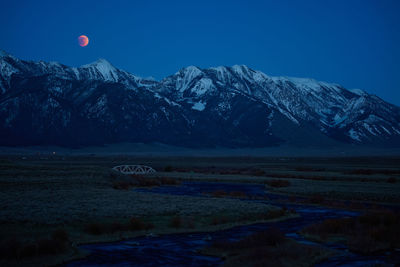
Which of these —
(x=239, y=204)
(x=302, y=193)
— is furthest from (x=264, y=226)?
(x=302, y=193)

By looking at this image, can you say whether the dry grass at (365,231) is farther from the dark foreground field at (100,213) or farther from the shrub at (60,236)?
the shrub at (60,236)

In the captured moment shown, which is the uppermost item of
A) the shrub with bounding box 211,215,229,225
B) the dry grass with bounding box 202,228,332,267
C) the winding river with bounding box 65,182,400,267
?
the dry grass with bounding box 202,228,332,267

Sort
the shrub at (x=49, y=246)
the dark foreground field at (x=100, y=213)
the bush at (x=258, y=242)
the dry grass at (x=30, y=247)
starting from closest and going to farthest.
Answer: the dry grass at (x=30, y=247) → the shrub at (x=49, y=246) → the dark foreground field at (x=100, y=213) → the bush at (x=258, y=242)

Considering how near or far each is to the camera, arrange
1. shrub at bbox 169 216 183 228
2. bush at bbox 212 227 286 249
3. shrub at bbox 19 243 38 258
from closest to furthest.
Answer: shrub at bbox 19 243 38 258 < bush at bbox 212 227 286 249 < shrub at bbox 169 216 183 228

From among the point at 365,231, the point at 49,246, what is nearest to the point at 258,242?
the point at 365,231

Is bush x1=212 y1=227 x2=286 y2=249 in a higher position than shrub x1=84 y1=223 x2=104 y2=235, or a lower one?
higher

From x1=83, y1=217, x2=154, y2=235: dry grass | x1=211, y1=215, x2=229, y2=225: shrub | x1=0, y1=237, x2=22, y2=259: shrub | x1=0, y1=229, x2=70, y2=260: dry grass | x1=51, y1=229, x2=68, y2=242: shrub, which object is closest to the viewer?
x1=0, y1=237, x2=22, y2=259: shrub

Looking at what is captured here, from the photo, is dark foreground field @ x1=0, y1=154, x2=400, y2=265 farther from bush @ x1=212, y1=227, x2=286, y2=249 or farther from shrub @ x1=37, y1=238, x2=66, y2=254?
Answer: bush @ x1=212, y1=227, x2=286, y2=249

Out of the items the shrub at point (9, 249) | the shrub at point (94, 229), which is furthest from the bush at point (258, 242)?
the shrub at point (9, 249)

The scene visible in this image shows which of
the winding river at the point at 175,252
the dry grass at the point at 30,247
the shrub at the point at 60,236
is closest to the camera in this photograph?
the dry grass at the point at 30,247

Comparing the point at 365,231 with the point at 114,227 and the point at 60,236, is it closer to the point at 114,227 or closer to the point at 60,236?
the point at 114,227

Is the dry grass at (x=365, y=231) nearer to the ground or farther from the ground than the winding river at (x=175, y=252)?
farther from the ground

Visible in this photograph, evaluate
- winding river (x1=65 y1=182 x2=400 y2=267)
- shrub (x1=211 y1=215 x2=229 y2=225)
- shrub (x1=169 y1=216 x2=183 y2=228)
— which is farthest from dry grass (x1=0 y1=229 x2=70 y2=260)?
shrub (x1=211 y1=215 x2=229 y2=225)

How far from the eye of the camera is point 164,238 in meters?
24.0
